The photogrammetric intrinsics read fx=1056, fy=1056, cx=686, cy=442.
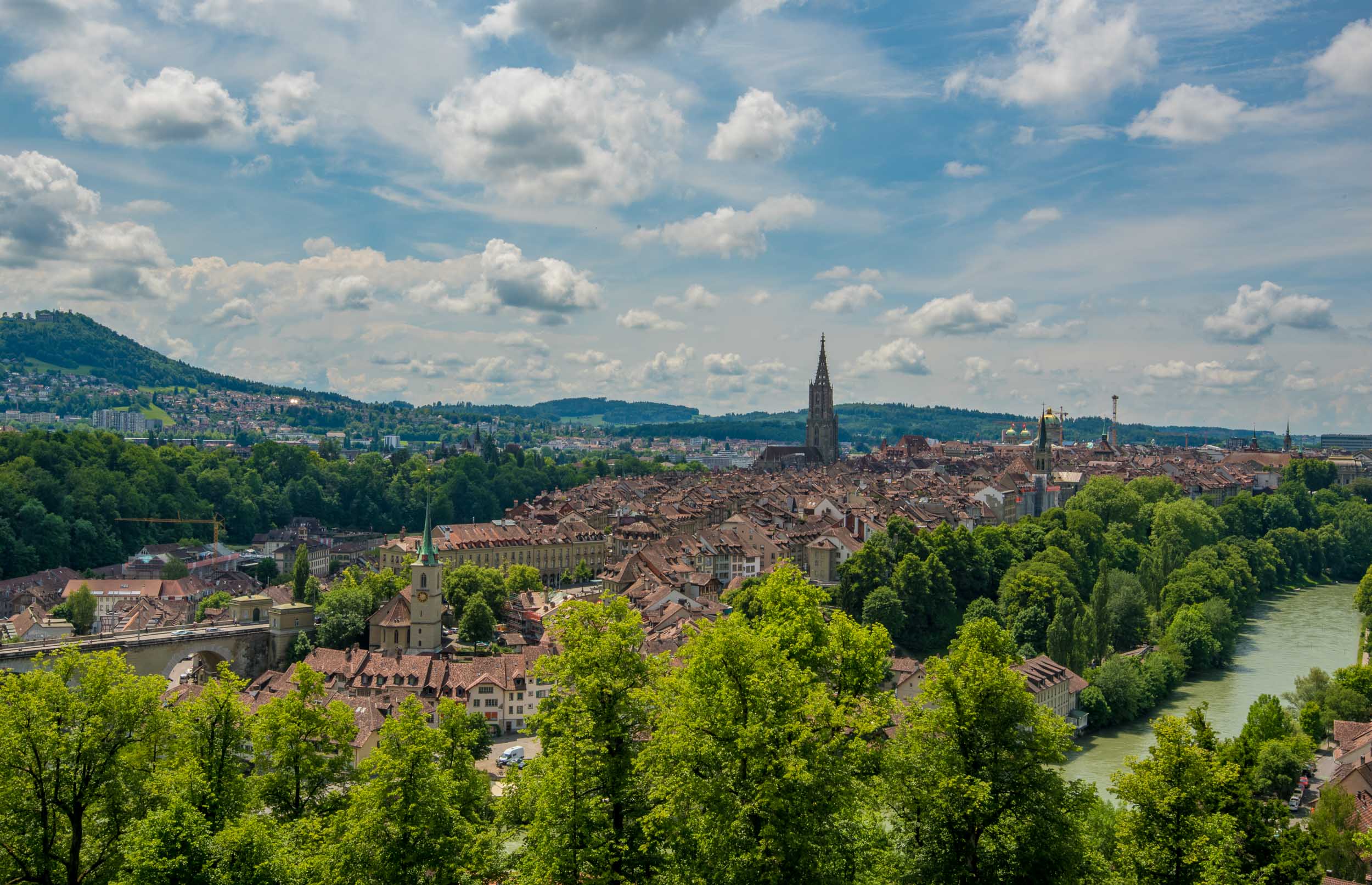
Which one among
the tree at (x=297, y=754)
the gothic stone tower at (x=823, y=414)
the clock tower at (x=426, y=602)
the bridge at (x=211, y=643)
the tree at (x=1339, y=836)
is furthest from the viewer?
the gothic stone tower at (x=823, y=414)

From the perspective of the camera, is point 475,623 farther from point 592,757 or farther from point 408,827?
point 592,757

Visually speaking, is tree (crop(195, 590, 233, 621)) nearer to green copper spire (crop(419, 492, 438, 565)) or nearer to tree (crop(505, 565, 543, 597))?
tree (crop(505, 565, 543, 597))

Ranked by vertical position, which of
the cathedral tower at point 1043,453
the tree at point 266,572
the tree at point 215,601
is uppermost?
the cathedral tower at point 1043,453

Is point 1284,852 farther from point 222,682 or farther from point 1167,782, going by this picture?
point 222,682

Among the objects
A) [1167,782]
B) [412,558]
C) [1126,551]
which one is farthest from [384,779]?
[1126,551]

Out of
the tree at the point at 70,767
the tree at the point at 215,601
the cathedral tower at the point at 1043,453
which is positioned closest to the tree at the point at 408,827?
the tree at the point at 70,767

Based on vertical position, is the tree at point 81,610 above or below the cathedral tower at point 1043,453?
below

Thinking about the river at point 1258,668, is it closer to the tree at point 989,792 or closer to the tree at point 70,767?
the tree at point 989,792
